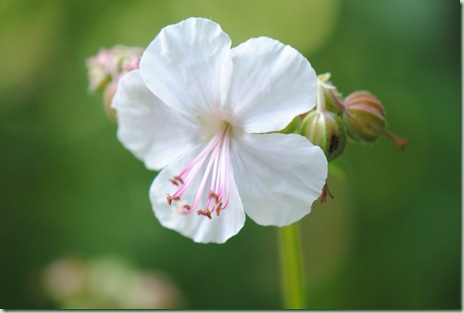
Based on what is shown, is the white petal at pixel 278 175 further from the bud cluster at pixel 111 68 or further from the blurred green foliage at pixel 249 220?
the blurred green foliage at pixel 249 220

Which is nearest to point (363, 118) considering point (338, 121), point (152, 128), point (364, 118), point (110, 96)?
point (364, 118)

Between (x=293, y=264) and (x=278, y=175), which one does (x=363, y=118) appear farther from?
(x=293, y=264)

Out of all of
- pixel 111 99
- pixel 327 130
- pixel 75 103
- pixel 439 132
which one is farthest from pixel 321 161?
pixel 75 103

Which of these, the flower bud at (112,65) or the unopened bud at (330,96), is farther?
the flower bud at (112,65)

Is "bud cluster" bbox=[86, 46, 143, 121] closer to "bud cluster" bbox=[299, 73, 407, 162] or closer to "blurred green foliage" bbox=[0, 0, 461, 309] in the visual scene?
"bud cluster" bbox=[299, 73, 407, 162]

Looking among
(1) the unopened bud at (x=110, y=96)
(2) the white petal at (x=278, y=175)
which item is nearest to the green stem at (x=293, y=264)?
(2) the white petal at (x=278, y=175)

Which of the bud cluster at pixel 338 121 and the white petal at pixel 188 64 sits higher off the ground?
the white petal at pixel 188 64

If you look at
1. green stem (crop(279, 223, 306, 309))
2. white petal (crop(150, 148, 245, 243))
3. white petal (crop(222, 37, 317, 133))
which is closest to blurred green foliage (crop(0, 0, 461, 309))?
green stem (crop(279, 223, 306, 309))
